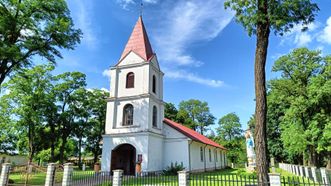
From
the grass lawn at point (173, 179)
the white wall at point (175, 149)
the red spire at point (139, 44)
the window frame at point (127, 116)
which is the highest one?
the red spire at point (139, 44)

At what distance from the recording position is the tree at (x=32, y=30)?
682 inches

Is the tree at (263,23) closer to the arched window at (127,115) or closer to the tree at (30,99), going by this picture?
the arched window at (127,115)

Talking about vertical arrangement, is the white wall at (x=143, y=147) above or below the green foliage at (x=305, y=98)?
below

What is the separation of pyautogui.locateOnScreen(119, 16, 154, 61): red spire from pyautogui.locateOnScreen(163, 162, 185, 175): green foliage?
9878 millimetres

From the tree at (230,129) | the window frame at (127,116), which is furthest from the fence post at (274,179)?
the tree at (230,129)

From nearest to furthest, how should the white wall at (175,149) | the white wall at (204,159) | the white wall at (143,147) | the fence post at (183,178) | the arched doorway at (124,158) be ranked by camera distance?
the fence post at (183,178) → the white wall at (143,147) → the arched doorway at (124,158) → the white wall at (175,149) → the white wall at (204,159)

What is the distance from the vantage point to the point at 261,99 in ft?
31.0

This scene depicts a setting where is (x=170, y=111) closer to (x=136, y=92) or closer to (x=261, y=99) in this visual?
(x=136, y=92)

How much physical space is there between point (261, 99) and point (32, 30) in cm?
1779

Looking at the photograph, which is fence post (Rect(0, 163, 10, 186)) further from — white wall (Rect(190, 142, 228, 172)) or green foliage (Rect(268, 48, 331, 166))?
green foliage (Rect(268, 48, 331, 166))

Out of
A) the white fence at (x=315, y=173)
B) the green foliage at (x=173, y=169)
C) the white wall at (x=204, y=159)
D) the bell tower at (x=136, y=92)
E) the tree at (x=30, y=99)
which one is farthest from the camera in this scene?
the tree at (x=30, y=99)

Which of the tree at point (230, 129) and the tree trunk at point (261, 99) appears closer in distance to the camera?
the tree trunk at point (261, 99)

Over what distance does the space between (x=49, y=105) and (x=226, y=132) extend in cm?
3994

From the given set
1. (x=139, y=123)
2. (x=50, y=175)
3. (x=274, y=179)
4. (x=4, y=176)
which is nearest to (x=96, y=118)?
(x=139, y=123)
